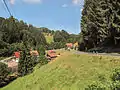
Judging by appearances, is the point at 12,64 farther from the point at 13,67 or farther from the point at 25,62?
the point at 25,62

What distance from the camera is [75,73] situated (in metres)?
36.4

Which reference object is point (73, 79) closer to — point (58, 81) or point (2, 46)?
point (58, 81)

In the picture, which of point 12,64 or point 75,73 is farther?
point 12,64

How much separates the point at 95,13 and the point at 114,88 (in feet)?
154

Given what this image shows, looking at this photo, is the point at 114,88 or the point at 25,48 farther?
the point at 25,48

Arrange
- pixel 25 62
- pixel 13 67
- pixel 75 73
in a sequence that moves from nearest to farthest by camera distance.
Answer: pixel 75 73
pixel 25 62
pixel 13 67

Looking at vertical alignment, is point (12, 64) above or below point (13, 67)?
above

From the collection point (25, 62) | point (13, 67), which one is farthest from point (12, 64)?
point (25, 62)

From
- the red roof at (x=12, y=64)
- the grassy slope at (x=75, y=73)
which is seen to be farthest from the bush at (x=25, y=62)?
the red roof at (x=12, y=64)

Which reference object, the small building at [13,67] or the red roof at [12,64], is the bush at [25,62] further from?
the red roof at [12,64]

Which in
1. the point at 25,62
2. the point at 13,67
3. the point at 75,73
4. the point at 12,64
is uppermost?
the point at 25,62

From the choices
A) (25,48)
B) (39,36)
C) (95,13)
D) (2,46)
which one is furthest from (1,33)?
(95,13)

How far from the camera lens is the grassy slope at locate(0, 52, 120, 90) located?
3222 centimetres

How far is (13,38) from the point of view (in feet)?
486
